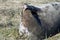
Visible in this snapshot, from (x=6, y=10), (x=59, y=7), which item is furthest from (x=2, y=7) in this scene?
(x=59, y=7)

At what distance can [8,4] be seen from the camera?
27.4 ft

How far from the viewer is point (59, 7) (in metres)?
5.41

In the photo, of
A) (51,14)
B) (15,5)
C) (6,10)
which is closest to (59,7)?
(51,14)

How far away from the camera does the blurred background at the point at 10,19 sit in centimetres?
589

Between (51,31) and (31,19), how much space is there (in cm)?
45

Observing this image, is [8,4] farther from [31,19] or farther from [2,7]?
[31,19]

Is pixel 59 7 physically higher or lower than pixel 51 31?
higher

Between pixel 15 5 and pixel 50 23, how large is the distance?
3.24 metres

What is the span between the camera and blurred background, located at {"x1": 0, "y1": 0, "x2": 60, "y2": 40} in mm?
5888

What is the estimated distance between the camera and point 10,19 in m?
6.89

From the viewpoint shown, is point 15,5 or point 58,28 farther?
point 15,5

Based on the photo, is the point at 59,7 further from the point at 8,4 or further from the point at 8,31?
the point at 8,4

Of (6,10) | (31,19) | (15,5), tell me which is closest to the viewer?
(31,19)

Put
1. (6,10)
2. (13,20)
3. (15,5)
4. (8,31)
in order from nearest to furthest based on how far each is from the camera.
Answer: (8,31)
(13,20)
(6,10)
(15,5)
